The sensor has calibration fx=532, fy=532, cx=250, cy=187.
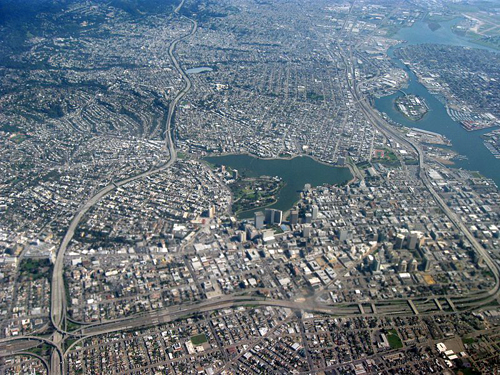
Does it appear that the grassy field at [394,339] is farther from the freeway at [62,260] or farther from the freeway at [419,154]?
the freeway at [62,260]

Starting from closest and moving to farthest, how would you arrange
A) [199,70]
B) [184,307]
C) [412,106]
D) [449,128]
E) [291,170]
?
1. [184,307]
2. [291,170]
3. [449,128]
4. [412,106]
5. [199,70]

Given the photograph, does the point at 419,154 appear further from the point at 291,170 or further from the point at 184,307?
the point at 184,307

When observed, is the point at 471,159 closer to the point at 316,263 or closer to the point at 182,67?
the point at 316,263

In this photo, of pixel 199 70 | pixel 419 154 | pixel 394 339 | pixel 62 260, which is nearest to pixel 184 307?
pixel 62 260

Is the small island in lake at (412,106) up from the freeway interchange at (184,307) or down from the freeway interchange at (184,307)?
down

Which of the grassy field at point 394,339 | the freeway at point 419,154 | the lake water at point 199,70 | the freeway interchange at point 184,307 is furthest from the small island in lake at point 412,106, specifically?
the grassy field at point 394,339

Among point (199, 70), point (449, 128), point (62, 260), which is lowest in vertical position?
point (199, 70)

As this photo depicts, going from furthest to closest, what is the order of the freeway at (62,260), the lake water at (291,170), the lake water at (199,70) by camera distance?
the lake water at (199,70) < the lake water at (291,170) < the freeway at (62,260)
